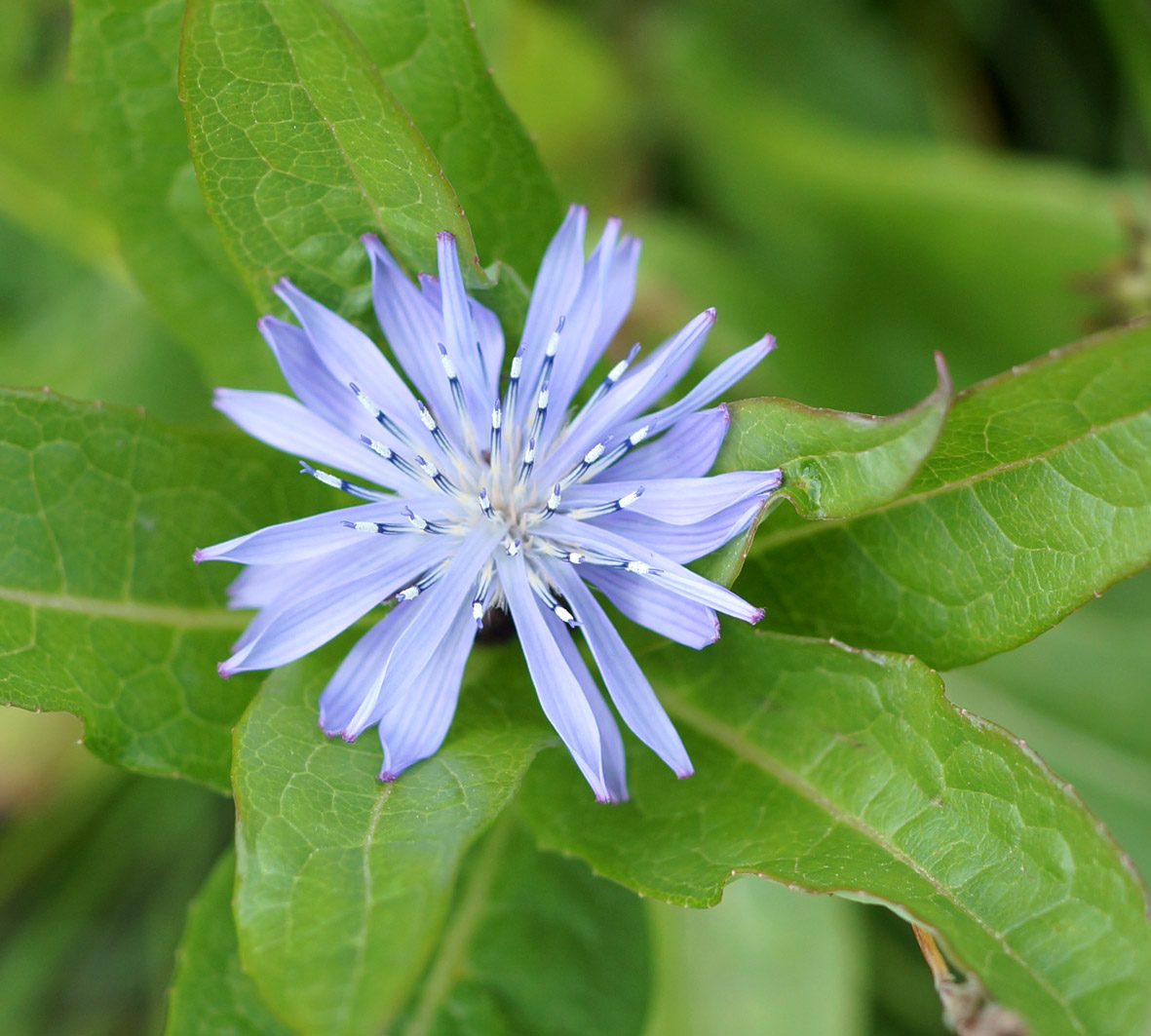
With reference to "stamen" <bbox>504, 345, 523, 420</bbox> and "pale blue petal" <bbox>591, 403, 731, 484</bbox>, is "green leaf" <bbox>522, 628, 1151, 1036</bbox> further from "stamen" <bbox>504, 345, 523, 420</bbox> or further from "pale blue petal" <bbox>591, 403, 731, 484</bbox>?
"stamen" <bbox>504, 345, 523, 420</bbox>

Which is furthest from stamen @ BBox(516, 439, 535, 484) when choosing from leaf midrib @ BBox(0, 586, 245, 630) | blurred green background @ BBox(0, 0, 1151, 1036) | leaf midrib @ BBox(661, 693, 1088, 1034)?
blurred green background @ BBox(0, 0, 1151, 1036)

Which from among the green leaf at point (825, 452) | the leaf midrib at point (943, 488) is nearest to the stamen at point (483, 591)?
the green leaf at point (825, 452)

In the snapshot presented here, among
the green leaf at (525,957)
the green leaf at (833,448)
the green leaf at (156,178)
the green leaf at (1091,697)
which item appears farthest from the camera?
the green leaf at (1091,697)

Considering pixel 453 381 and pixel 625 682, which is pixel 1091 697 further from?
pixel 453 381

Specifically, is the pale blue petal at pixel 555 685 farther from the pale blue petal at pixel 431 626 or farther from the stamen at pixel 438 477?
the stamen at pixel 438 477

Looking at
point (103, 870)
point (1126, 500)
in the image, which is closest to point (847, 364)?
point (1126, 500)

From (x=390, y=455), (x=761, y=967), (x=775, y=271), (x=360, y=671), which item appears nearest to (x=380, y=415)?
(x=390, y=455)

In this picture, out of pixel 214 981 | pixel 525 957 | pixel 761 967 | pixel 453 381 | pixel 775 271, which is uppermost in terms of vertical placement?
pixel 775 271
